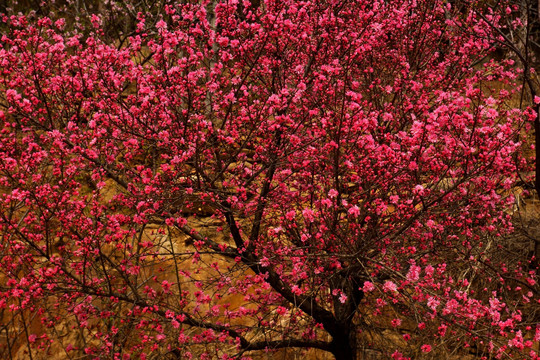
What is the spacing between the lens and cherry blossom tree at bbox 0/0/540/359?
4266 millimetres

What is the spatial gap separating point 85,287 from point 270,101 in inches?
120

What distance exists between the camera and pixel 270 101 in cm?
446

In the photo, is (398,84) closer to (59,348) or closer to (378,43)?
(378,43)

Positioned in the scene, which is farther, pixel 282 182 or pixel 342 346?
pixel 342 346

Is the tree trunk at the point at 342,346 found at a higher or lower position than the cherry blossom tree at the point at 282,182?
lower

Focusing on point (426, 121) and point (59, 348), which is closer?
point (426, 121)

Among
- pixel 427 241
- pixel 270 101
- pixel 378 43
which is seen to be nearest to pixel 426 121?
pixel 270 101

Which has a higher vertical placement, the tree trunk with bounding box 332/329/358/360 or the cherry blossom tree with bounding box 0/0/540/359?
the cherry blossom tree with bounding box 0/0/540/359

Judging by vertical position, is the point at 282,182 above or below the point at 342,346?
above

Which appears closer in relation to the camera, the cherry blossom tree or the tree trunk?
the cherry blossom tree

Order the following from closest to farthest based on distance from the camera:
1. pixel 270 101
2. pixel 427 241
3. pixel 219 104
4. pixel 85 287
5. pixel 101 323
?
1. pixel 270 101
2. pixel 85 287
3. pixel 219 104
4. pixel 427 241
5. pixel 101 323

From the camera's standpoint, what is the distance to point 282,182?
216 inches

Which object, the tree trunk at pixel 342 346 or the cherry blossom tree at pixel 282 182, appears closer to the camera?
the cherry blossom tree at pixel 282 182

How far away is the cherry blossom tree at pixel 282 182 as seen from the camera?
4.27 m
